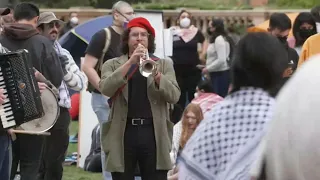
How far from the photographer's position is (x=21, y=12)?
805 cm

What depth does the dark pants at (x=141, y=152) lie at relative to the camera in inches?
275

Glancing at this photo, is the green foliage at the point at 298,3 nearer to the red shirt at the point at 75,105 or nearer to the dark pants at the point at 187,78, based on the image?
the dark pants at the point at 187,78

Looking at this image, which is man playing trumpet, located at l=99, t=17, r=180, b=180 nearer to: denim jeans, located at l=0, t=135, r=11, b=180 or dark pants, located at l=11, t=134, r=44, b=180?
denim jeans, located at l=0, t=135, r=11, b=180

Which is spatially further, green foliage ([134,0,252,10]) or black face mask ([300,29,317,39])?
green foliage ([134,0,252,10])

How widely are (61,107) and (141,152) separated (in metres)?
1.85

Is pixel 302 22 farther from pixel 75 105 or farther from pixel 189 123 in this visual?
pixel 75 105

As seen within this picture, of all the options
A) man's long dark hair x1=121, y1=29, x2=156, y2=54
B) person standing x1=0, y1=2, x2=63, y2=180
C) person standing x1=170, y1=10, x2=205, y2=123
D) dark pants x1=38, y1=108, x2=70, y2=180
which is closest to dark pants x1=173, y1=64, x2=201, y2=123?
person standing x1=170, y1=10, x2=205, y2=123

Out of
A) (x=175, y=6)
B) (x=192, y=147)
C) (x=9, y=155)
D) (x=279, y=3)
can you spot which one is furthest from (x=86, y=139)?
(x=279, y=3)

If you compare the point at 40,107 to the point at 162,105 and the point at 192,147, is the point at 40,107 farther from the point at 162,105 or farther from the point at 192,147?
the point at 192,147

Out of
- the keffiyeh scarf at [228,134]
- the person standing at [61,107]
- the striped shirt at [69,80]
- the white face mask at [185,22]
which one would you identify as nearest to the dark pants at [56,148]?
the person standing at [61,107]

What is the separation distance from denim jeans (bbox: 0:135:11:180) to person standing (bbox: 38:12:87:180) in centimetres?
155

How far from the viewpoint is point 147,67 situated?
271 inches

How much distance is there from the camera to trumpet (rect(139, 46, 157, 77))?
686cm

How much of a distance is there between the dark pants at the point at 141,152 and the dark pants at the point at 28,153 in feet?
3.38
